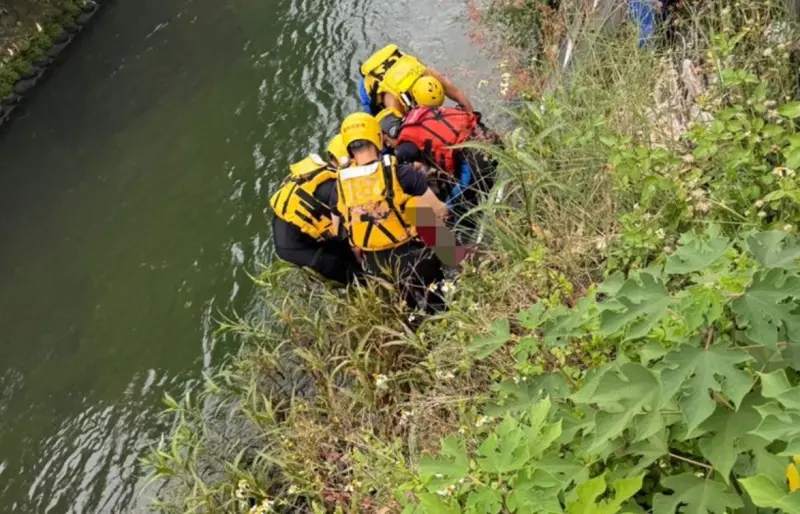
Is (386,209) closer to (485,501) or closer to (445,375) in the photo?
(445,375)

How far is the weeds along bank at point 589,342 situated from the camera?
66.2 inches

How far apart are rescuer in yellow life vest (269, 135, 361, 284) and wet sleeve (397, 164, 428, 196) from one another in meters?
0.47

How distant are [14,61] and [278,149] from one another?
7533 mm

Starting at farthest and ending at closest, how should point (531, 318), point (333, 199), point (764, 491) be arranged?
point (333, 199)
point (531, 318)
point (764, 491)

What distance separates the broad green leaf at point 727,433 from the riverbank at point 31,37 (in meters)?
13.6

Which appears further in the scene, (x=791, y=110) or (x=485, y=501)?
(x=791, y=110)

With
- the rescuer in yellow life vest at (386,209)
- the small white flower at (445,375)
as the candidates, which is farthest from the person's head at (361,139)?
the small white flower at (445,375)

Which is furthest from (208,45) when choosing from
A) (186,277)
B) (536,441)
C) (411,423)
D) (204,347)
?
(536,441)

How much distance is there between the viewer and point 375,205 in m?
4.57

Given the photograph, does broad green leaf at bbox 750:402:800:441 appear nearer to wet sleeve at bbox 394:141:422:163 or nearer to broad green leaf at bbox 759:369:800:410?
broad green leaf at bbox 759:369:800:410

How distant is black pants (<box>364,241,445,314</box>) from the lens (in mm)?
4706

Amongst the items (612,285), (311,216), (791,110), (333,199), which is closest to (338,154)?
(333,199)

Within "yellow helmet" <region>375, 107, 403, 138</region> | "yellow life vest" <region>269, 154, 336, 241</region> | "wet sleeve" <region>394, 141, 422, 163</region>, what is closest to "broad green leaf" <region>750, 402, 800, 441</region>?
"yellow life vest" <region>269, 154, 336, 241</region>

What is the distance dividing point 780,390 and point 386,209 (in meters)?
3.24
